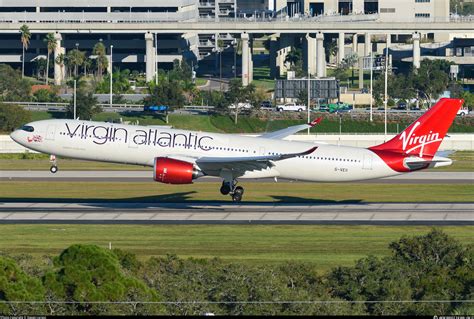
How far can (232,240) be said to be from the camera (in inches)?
2542

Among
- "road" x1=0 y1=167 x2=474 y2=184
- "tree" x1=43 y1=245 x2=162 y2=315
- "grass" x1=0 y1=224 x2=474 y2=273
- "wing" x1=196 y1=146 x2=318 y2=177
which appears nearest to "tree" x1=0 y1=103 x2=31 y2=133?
"road" x1=0 y1=167 x2=474 y2=184

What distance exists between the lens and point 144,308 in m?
44.2

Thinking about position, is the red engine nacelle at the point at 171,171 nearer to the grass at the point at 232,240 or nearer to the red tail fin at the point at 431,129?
the grass at the point at 232,240

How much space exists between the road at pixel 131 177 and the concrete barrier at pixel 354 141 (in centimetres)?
1912

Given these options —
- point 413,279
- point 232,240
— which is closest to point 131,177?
point 232,240

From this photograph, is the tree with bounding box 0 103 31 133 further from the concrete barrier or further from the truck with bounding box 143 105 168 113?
the concrete barrier

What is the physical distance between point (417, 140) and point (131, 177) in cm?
2870

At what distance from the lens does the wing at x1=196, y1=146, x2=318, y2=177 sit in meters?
74.5

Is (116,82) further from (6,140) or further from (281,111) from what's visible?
(6,140)

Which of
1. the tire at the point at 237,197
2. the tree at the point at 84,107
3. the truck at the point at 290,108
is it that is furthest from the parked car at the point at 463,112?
the tire at the point at 237,197

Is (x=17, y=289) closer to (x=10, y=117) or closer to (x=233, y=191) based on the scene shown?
(x=233, y=191)

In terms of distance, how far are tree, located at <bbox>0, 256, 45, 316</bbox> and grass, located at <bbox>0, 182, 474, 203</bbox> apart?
113 feet

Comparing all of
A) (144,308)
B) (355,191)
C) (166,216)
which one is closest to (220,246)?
(166,216)

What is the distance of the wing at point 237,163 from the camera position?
74500 millimetres
